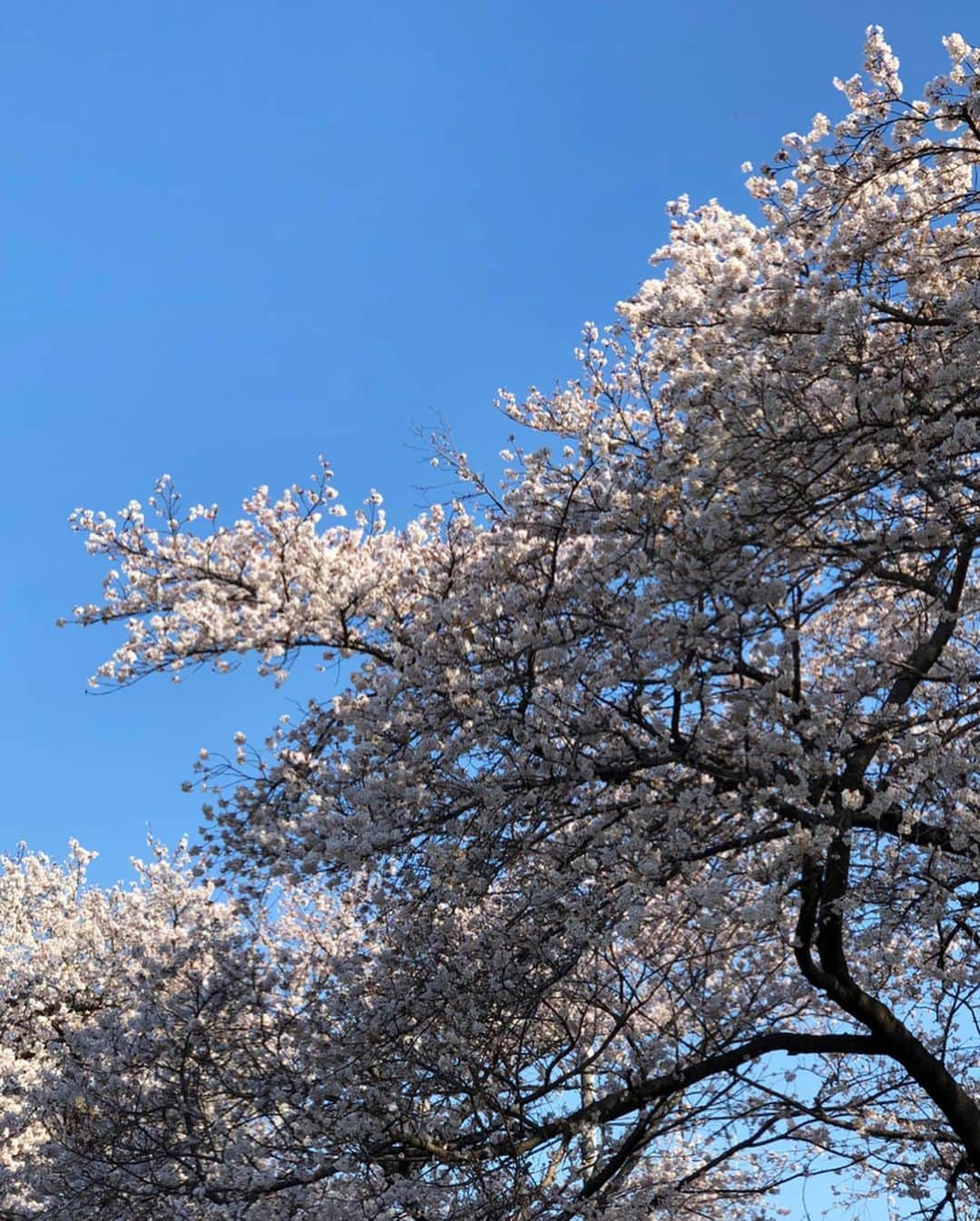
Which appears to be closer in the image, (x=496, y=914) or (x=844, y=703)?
(x=844, y=703)

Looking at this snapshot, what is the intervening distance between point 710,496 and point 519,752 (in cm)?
186

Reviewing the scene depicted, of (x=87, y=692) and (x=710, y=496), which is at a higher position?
(x=87, y=692)

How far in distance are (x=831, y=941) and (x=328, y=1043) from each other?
11.1ft

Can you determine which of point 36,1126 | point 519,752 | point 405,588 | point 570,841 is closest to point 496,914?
point 570,841

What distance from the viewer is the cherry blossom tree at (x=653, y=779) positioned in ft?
21.4

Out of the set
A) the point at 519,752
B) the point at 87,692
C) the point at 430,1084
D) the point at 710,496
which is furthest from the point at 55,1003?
the point at 710,496

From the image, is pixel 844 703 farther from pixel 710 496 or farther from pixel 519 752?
pixel 519 752

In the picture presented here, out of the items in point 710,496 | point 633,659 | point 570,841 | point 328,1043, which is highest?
point 710,496

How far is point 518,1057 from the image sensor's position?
6918 mm

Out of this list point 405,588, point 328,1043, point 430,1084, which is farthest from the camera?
point 405,588

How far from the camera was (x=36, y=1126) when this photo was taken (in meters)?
13.0

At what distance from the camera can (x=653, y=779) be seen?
7121 mm

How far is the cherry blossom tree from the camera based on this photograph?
257 inches

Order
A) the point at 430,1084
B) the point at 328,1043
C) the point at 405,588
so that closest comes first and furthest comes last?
the point at 430,1084
the point at 328,1043
the point at 405,588
